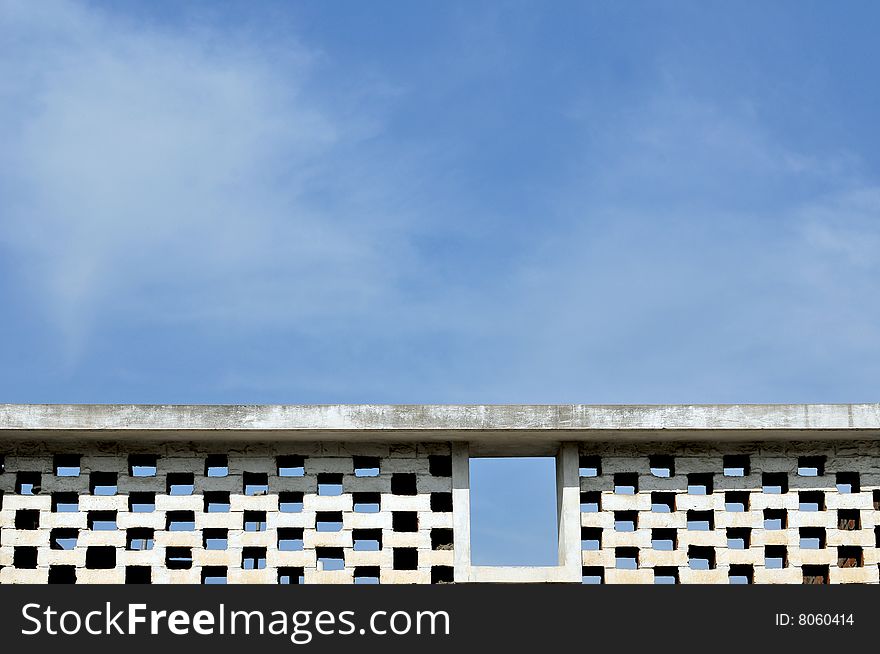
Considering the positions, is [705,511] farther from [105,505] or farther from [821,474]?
[105,505]

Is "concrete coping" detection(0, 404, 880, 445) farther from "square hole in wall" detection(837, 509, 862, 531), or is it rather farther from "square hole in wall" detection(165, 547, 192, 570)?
"square hole in wall" detection(165, 547, 192, 570)

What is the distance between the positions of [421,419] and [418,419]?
0.09 feet

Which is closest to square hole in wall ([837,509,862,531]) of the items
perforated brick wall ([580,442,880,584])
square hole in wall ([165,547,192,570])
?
perforated brick wall ([580,442,880,584])

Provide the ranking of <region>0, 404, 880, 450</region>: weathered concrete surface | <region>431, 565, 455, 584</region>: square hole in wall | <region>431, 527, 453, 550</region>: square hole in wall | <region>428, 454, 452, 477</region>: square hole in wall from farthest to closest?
<region>428, 454, 452, 477</region>: square hole in wall, <region>431, 527, 453, 550</region>: square hole in wall, <region>431, 565, 455, 584</region>: square hole in wall, <region>0, 404, 880, 450</region>: weathered concrete surface

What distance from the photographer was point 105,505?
12.2 meters

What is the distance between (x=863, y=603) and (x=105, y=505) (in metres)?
7.16

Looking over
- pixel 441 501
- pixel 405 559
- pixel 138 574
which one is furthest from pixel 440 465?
pixel 138 574

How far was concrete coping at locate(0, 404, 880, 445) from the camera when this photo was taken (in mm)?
11875

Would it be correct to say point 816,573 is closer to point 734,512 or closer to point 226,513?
point 734,512

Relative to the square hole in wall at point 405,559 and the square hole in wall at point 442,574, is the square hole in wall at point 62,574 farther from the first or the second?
the square hole in wall at point 442,574

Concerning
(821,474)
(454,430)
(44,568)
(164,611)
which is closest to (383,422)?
(454,430)

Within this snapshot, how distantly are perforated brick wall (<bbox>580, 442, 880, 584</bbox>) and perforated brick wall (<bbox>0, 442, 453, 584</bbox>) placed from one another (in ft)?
5.35

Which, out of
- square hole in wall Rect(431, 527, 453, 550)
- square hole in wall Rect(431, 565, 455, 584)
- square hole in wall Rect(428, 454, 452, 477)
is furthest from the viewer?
square hole in wall Rect(428, 454, 452, 477)

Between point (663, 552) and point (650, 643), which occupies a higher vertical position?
point (663, 552)
